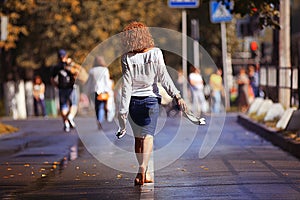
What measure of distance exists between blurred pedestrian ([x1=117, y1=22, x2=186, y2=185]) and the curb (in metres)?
3.55

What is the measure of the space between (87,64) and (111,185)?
26.2 m

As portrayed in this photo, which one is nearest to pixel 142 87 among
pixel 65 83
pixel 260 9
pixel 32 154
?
pixel 32 154

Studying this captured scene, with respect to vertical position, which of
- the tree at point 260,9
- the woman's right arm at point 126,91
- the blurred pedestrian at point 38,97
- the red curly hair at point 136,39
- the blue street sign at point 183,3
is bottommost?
the blurred pedestrian at point 38,97

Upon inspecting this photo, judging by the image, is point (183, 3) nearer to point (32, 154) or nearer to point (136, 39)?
point (32, 154)

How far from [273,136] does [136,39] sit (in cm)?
643

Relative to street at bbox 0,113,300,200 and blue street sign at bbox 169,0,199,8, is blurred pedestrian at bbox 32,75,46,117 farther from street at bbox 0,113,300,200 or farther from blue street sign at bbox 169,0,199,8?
street at bbox 0,113,300,200


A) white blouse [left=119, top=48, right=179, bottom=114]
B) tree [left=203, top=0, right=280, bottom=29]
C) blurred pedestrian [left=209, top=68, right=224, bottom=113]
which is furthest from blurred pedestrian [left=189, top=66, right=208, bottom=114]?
white blouse [left=119, top=48, right=179, bottom=114]

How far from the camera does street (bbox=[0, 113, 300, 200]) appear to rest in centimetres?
902

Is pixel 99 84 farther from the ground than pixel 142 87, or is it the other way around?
pixel 142 87

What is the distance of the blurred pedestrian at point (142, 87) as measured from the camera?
9.80 m

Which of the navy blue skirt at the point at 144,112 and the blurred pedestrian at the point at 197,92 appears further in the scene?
the blurred pedestrian at the point at 197,92

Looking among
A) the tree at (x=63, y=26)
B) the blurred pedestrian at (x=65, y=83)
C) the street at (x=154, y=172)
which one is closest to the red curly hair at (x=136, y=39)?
the street at (x=154, y=172)

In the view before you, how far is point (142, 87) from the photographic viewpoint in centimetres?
985

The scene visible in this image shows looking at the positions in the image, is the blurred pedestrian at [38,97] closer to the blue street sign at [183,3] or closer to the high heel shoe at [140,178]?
the blue street sign at [183,3]
